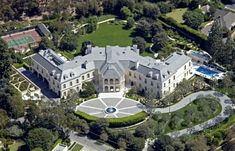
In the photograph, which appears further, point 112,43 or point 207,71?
point 112,43

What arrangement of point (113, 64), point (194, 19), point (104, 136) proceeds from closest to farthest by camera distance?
1. point (104, 136)
2. point (113, 64)
3. point (194, 19)

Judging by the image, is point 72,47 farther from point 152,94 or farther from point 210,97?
point 210,97

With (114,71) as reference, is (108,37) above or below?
below

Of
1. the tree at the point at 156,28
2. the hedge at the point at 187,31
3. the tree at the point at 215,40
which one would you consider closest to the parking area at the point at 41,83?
the tree at the point at 156,28

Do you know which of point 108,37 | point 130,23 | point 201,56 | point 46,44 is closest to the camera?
point 201,56

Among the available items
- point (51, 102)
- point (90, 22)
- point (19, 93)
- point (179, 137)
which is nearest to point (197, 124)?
point (179, 137)

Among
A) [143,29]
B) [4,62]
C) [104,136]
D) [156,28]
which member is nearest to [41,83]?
[4,62]

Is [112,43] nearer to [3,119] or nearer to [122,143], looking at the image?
[3,119]

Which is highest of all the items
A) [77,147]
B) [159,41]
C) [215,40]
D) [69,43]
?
[215,40]
